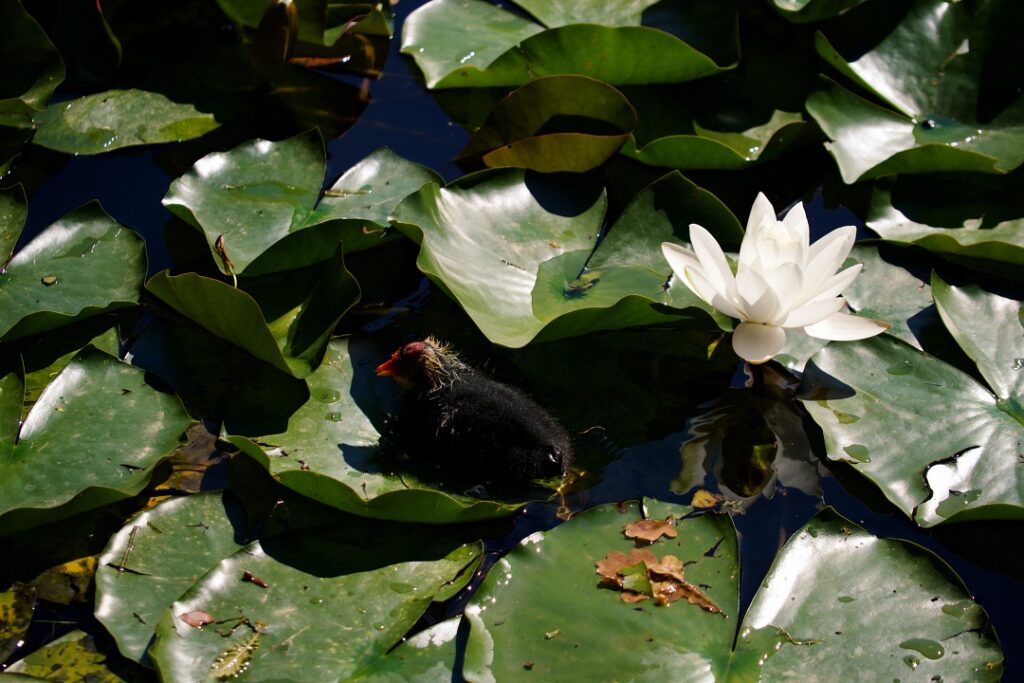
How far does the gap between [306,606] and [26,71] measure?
2.35m

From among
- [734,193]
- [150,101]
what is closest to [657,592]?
[734,193]

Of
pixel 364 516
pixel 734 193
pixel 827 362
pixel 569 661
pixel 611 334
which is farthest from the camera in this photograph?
pixel 734 193

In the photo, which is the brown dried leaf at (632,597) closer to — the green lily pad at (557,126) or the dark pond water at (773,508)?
the dark pond water at (773,508)

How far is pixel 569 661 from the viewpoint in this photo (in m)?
1.98

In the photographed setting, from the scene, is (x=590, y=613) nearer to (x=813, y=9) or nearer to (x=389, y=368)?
(x=389, y=368)

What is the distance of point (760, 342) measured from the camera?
2.50 meters

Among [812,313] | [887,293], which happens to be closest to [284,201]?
[812,313]

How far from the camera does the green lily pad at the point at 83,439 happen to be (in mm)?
2225

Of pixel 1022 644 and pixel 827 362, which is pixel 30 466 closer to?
pixel 827 362

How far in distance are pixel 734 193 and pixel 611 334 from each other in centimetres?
83

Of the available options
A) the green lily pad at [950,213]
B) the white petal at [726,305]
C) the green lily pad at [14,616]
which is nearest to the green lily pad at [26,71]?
the green lily pad at [14,616]

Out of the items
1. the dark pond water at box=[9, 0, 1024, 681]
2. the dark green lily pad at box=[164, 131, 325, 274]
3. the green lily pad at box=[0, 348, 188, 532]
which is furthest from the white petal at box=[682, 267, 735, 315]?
the green lily pad at box=[0, 348, 188, 532]

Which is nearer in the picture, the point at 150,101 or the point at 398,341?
the point at 398,341

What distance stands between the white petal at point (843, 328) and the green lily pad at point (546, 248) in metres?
0.25
